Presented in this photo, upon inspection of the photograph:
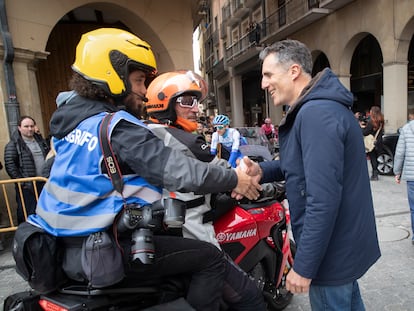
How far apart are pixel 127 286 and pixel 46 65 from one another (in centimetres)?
780

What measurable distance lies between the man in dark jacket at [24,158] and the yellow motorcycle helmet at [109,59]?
388 centimetres

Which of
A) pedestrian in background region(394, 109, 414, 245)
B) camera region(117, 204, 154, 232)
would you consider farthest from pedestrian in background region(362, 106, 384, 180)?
camera region(117, 204, 154, 232)

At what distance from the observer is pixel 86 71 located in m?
1.66

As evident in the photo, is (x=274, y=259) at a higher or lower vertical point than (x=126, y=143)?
lower

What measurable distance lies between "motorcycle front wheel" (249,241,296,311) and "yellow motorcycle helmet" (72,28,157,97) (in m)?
1.82

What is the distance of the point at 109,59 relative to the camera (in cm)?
166

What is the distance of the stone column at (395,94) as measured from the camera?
1286 centimetres

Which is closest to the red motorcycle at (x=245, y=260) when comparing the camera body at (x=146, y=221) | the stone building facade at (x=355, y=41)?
the camera body at (x=146, y=221)

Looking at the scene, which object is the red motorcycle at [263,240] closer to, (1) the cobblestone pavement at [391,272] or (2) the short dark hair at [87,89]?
(1) the cobblestone pavement at [391,272]

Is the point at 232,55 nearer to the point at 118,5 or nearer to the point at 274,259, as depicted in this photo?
the point at 118,5

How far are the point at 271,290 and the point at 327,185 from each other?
68.0 inches

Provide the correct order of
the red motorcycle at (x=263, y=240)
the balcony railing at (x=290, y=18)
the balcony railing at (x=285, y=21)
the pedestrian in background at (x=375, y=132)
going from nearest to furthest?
the red motorcycle at (x=263, y=240) → the pedestrian in background at (x=375, y=132) → the balcony railing at (x=290, y=18) → the balcony railing at (x=285, y=21)

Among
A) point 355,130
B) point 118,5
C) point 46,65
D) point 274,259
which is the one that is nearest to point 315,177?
point 355,130

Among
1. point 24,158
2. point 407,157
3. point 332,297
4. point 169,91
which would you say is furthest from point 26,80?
point 407,157
